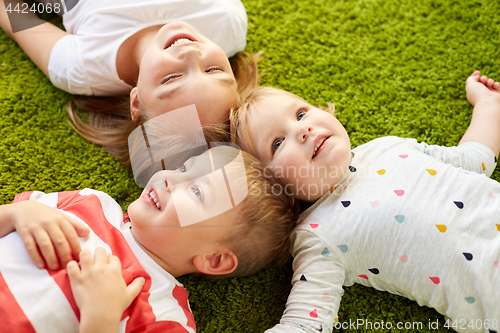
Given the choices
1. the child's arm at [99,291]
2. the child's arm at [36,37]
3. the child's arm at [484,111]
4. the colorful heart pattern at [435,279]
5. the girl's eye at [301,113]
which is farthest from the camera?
the child's arm at [36,37]

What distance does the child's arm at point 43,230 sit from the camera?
0.76 m

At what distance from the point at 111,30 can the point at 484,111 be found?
3.76 ft

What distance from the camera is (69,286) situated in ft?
2.46

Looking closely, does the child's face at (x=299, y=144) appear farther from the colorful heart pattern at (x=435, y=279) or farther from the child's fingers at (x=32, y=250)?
the child's fingers at (x=32, y=250)

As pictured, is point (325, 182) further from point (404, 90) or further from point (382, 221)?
point (404, 90)

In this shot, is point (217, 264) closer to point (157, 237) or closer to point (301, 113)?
point (157, 237)

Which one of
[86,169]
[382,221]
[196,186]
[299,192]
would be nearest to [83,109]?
[86,169]

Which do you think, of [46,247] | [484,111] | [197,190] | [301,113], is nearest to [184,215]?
[197,190]

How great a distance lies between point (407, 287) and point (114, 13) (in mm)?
1127

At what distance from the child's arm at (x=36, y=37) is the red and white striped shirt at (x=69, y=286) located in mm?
502

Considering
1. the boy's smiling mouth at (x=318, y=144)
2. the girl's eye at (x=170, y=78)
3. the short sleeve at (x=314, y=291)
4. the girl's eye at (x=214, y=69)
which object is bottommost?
the short sleeve at (x=314, y=291)

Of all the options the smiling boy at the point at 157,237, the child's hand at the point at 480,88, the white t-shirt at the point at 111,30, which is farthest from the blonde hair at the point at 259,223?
the child's hand at the point at 480,88

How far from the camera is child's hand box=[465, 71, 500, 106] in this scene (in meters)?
1.13

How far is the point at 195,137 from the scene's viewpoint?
3.26 feet
